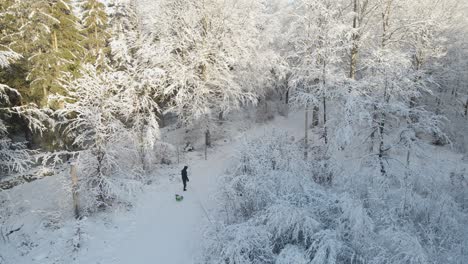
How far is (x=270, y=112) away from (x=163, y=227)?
18.8m

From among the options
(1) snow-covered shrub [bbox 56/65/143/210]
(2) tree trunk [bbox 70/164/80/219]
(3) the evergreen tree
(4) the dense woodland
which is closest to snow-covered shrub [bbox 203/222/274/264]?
(4) the dense woodland

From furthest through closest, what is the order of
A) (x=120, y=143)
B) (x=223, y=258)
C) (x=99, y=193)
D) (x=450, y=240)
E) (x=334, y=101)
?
1. (x=334, y=101)
2. (x=120, y=143)
3. (x=99, y=193)
4. (x=450, y=240)
5. (x=223, y=258)

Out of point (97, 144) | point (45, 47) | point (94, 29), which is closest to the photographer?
point (97, 144)

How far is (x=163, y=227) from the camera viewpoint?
12.5 m

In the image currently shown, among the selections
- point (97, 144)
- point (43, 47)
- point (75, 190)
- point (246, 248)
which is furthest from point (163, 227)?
point (43, 47)

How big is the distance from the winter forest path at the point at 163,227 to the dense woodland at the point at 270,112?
122cm

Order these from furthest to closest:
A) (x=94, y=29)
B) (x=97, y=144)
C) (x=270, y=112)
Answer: (x=270, y=112)
(x=94, y=29)
(x=97, y=144)

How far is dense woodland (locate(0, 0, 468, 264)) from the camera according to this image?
31.2ft

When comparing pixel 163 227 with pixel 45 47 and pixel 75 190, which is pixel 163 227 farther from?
pixel 45 47

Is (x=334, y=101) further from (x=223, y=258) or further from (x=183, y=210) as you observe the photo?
(x=223, y=258)

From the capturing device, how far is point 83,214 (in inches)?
522

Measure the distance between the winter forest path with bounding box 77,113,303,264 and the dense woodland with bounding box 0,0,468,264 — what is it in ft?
4.01

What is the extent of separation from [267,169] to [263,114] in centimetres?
1620

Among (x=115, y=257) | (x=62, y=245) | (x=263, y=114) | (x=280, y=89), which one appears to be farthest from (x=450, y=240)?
(x=280, y=89)
